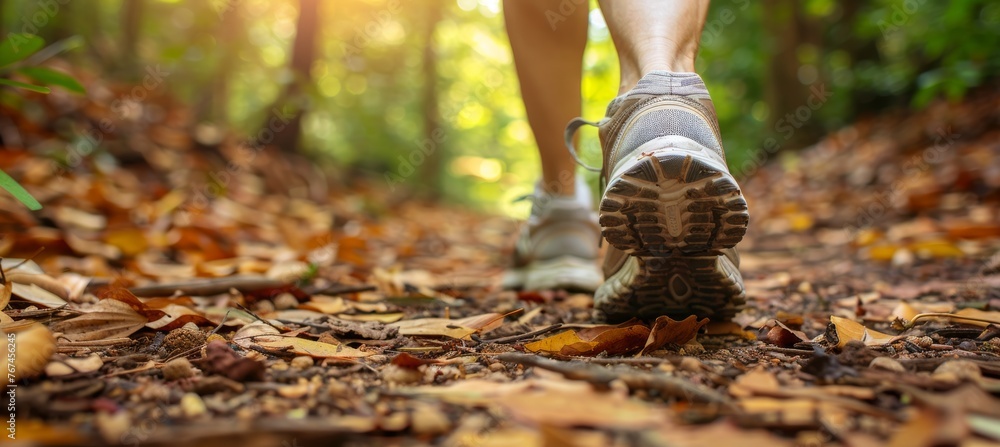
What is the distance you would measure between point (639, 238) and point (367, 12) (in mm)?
6408

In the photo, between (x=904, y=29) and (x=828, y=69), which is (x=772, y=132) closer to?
(x=828, y=69)

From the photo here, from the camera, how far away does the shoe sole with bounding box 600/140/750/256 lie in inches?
40.7

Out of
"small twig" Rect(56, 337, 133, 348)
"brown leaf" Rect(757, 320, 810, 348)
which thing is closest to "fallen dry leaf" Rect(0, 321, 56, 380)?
"small twig" Rect(56, 337, 133, 348)

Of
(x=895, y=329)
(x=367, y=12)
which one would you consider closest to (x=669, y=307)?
(x=895, y=329)

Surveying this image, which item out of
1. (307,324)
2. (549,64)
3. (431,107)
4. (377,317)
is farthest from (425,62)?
(307,324)

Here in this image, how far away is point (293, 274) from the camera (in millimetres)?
1864

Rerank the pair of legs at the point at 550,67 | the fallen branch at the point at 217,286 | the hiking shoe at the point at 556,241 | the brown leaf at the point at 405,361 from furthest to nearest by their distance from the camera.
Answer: the hiking shoe at the point at 556,241
the pair of legs at the point at 550,67
the fallen branch at the point at 217,286
the brown leaf at the point at 405,361

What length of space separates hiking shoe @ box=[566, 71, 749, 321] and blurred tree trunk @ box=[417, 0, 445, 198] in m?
7.00

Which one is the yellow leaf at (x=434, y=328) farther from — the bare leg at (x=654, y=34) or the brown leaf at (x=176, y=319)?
the bare leg at (x=654, y=34)

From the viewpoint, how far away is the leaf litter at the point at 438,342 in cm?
68

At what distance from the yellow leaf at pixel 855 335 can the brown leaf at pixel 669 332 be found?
22cm

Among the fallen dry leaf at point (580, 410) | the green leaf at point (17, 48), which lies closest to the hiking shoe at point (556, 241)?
the fallen dry leaf at point (580, 410)

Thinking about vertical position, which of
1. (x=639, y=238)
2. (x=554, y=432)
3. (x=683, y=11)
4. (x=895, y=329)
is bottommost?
(x=554, y=432)

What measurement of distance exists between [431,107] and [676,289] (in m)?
7.95
